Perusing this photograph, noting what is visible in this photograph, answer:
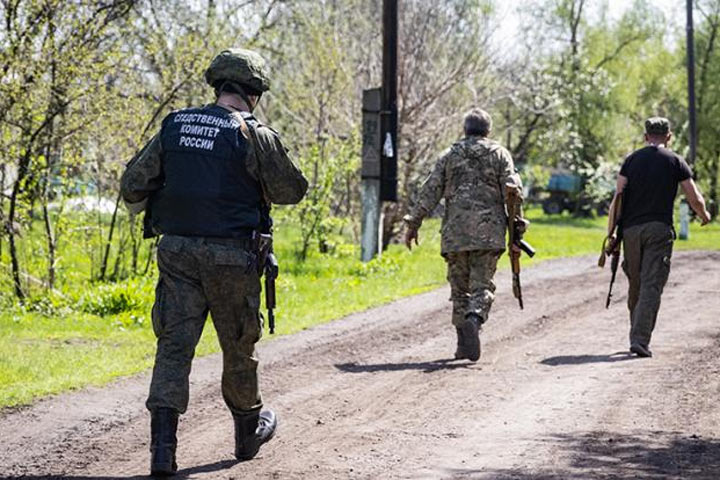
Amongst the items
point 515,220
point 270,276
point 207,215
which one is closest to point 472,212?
point 515,220

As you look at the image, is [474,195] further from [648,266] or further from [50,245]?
[50,245]

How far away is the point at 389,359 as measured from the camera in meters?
9.86

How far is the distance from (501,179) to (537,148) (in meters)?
37.1

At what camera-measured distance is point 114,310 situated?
12672mm

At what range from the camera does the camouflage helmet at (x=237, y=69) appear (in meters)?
6.01

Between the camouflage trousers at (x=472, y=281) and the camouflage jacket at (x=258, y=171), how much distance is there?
3911mm

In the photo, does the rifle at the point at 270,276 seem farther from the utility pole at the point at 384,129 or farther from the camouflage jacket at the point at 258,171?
the utility pole at the point at 384,129

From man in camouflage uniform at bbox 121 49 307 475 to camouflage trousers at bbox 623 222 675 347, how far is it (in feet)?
15.2

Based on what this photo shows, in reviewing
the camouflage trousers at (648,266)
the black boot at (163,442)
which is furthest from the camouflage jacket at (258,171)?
the camouflage trousers at (648,266)

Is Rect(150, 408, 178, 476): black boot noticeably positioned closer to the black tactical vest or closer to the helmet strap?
the black tactical vest

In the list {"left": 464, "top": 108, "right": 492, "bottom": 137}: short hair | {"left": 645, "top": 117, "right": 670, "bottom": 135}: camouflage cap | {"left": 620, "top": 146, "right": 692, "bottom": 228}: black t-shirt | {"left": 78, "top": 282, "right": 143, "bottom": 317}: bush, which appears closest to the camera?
{"left": 464, "top": 108, "right": 492, "bottom": 137}: short hair

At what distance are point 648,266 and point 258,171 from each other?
4.98m

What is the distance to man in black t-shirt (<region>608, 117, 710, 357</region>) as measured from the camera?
996cm

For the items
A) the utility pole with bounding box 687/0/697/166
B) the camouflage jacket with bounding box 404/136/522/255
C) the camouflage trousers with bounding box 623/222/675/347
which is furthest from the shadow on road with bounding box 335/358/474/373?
the utility pole with bounding box 687/0/697/166
